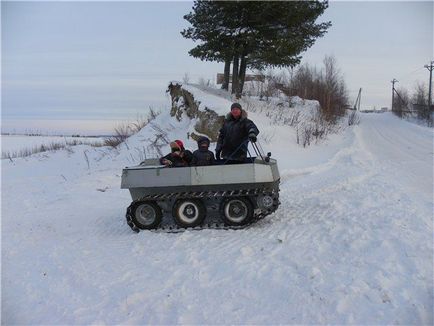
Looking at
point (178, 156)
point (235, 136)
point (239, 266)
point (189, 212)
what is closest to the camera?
point (239, 266)

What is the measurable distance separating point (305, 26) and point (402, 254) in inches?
696

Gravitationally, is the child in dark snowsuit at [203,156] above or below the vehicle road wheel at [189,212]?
above

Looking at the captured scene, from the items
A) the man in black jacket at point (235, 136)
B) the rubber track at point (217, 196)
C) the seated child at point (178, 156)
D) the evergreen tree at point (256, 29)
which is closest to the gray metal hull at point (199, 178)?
the rubber track at point (217, 196)

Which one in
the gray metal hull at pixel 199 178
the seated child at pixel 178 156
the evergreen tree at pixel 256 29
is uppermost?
the evergreen tree at pixel 256 29

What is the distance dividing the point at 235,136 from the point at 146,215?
208 centimetres

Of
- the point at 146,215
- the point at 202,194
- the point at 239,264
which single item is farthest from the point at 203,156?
the point at 239,264

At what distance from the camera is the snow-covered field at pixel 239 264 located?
438 cm

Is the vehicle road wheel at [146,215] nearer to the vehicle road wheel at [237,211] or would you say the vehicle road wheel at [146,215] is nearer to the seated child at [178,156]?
the seated child at [178,156]

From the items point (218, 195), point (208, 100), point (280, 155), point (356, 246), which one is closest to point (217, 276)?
point (356, 246)

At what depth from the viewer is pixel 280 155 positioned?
16.4 m

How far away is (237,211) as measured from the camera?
7.50m

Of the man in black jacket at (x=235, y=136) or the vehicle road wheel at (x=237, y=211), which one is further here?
the man in black jacket at (x=235, y=136)

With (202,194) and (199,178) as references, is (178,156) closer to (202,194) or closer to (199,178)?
(199,178)

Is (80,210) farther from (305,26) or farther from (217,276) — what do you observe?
(305,26)
